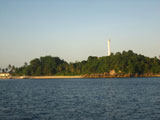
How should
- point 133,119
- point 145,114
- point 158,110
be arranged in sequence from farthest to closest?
point 158,110 < point 145,114 < point 133,119

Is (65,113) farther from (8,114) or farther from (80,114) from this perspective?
(8,114)

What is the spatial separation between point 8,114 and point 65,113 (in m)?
7.70

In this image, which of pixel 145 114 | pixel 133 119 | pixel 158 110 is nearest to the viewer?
pixel 133 119

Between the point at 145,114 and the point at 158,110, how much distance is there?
3606mm

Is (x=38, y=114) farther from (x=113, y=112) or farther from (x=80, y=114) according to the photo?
(x=113, y=112)

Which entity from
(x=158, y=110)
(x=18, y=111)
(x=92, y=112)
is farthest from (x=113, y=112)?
(x=18, y=111)

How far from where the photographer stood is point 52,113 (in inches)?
1321

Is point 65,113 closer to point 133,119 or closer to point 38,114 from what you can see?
point 38,114

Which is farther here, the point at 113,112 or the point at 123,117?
the point at 113,112

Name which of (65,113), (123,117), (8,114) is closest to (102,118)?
(123,117)

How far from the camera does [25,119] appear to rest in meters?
29.9

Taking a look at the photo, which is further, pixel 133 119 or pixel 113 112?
pixel 113 112

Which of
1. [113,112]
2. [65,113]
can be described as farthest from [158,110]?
[65,113]

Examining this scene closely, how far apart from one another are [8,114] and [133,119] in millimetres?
16541
